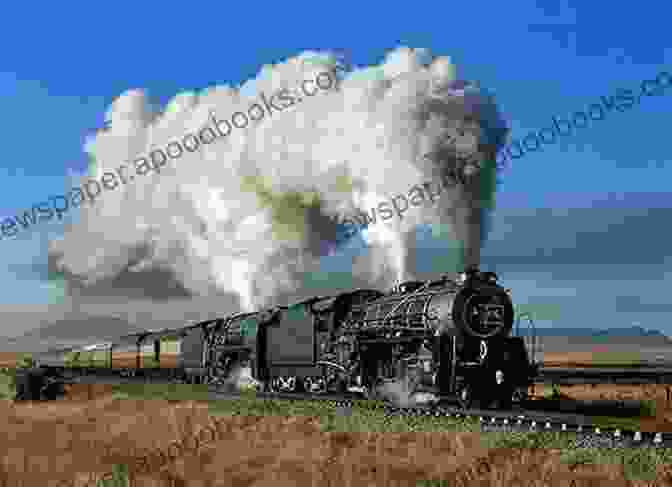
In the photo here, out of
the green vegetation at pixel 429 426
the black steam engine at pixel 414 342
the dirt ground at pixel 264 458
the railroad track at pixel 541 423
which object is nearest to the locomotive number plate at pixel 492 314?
the black steam engine at pixel 414 342

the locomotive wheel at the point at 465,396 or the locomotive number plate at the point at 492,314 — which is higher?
the locomotive number plate at the point at 492,314

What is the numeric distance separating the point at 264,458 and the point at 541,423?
5409mm

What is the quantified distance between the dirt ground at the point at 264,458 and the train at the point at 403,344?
11.8ft

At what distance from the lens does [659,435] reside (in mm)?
13227

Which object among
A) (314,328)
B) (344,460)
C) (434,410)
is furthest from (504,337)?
(344,460)

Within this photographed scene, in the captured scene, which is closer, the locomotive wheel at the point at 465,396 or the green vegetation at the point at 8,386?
the locomotive wheel at the point at 465,396

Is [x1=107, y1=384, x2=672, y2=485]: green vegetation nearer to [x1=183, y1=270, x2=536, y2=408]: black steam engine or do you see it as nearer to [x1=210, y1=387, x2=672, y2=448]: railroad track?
[x1=210, y1=387, x2=672, y2=448]: railroad track

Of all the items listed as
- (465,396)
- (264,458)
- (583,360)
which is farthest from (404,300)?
(583,360)

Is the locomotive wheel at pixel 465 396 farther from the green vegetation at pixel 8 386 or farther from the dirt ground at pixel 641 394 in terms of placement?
the green vegetation at pixel 8 386

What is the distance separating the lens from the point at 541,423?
16.7 meters

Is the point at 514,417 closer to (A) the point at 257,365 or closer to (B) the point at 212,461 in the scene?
(B) the point at 212,461

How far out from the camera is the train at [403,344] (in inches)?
809

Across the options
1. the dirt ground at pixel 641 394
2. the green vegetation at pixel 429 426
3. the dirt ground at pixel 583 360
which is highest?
the green vegetation at pixel 429 426

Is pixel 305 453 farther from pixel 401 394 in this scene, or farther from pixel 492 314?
pixel 492 314
